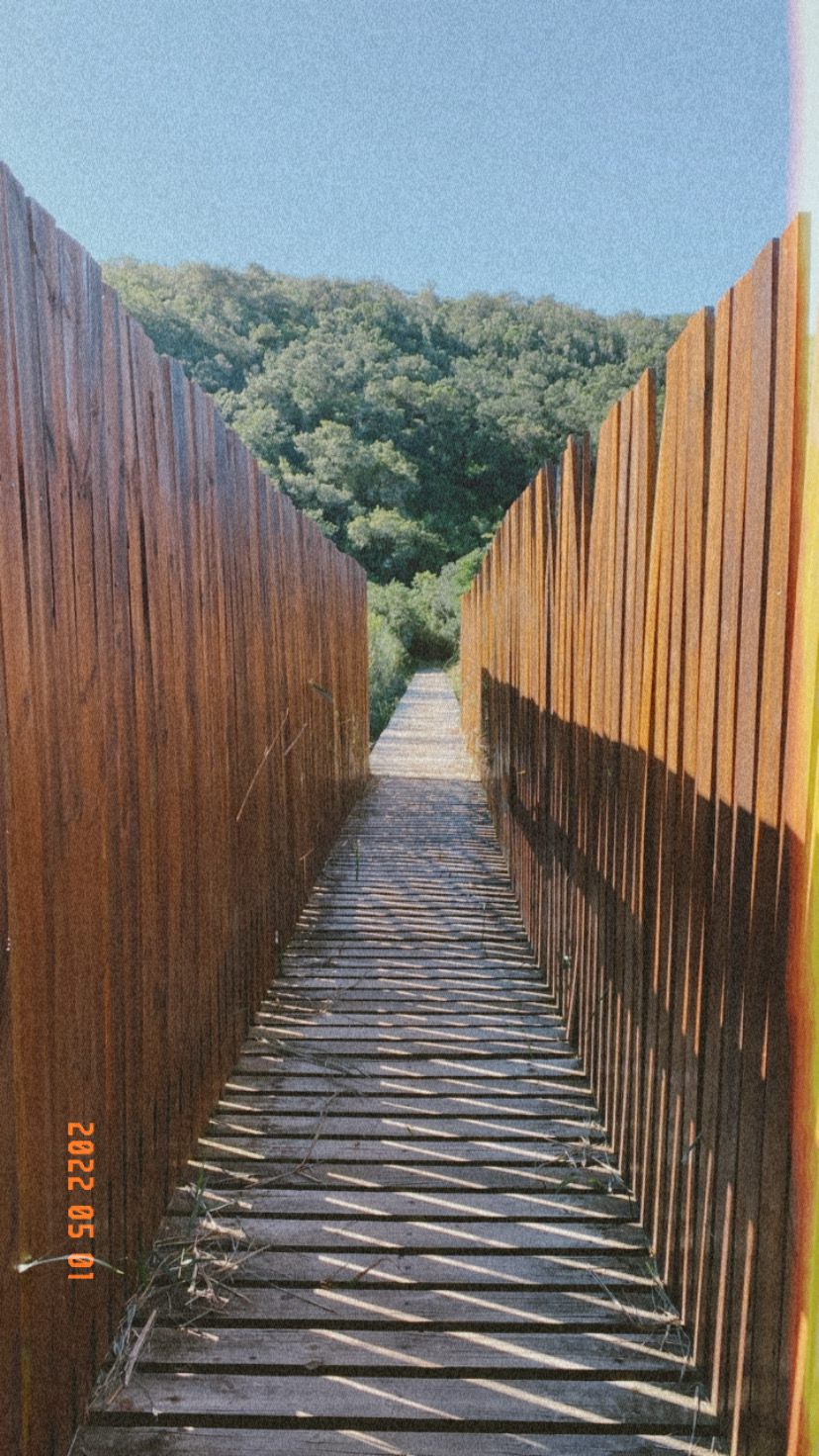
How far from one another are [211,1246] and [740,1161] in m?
1.32

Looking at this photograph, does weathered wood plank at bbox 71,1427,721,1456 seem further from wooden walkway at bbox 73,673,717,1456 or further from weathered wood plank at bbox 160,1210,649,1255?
weathered wood plank at bbox 160,1210,649,1255

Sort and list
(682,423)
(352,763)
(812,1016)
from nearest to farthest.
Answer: (812,1016), (682,423), (352,763)

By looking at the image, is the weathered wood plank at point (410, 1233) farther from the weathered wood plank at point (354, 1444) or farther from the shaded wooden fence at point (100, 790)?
Result: the weathered wood plank at point (354, 1444)

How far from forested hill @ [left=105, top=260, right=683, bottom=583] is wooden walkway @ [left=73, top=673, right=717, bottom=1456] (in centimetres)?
4744

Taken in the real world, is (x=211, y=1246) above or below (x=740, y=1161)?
below

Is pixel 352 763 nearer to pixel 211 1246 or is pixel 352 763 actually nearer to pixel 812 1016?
pixel 211 1246

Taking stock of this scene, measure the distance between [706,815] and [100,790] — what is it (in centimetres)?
125

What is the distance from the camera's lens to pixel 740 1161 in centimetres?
158

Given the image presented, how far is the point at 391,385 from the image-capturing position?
6431cm

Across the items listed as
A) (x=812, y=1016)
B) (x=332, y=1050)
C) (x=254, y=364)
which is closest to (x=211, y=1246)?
(x=332, y=1050)

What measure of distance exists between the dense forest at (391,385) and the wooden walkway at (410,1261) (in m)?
46.9
